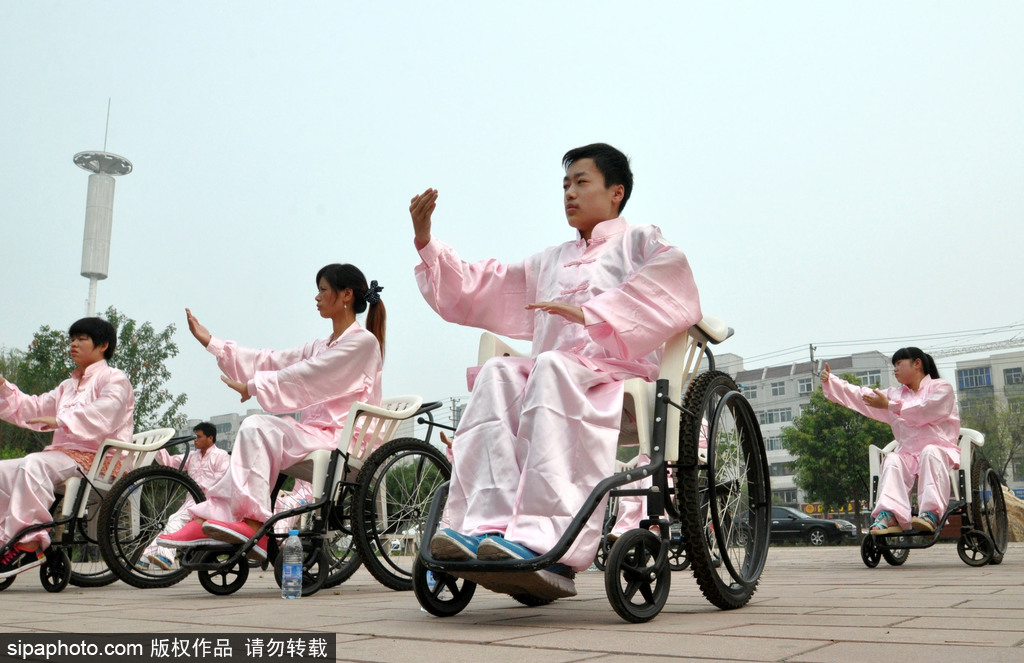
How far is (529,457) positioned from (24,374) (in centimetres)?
1859

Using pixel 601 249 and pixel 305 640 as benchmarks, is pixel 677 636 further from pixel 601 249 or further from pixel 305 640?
pixel 601 249

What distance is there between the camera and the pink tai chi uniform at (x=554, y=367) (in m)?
2.45

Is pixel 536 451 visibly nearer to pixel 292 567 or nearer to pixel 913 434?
Answer: pixel 292 567

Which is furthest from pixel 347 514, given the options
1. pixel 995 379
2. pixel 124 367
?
pixel 995 379

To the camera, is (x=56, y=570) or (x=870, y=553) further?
(x=870, y=553)

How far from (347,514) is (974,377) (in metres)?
59.2

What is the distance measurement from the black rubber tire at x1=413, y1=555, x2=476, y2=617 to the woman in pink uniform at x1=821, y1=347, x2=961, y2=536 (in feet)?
12.1

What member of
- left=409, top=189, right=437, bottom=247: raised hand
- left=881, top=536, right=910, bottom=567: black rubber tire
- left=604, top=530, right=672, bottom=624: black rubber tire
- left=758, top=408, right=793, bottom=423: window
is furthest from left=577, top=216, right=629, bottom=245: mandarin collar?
left=758, top=408, right=793, bottom=423: window

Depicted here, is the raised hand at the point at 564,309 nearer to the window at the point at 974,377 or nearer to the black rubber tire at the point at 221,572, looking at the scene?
the black rubber tire at the point at 221,572

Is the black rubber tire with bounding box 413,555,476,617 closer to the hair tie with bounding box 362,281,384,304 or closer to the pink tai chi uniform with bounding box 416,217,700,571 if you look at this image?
the pink tai chi uniform with bounding box 416,217,700,571

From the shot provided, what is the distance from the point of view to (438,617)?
2.59 metres

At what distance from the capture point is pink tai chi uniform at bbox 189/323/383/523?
3.78 m

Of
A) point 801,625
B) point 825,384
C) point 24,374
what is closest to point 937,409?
point 825,384

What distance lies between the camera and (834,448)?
28188mm
